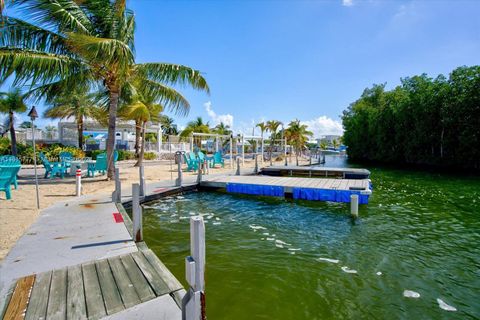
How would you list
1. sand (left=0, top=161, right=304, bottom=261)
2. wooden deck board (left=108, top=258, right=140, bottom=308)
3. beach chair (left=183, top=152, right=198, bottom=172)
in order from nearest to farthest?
wooden deck board (left=108, top=258, right=140, bottom=308)
sand (left=0, top=161, right=304, bottom=261)
beach chair (left=183, top=152, right=198, bottom=172)

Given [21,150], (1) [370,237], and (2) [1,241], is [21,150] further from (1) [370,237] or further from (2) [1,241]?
(1) [370,237]

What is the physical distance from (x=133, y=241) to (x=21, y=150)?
22.2 meters

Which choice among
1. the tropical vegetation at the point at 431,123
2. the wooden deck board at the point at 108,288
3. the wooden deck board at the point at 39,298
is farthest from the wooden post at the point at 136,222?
the tropical vegetation at the point at 431,123

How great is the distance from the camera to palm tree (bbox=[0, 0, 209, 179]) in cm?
898

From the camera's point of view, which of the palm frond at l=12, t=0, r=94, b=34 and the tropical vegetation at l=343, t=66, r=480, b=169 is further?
the tropical vegetation at l=343, t=66, r=480, b=169

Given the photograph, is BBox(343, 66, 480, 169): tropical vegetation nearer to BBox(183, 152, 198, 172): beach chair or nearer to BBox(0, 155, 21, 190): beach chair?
BBox(183, 152, 198, 172): beach chair

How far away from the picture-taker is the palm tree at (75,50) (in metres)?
8.98

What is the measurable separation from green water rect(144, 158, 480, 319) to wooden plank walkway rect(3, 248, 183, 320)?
87 cm

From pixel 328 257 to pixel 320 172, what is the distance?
1267cm

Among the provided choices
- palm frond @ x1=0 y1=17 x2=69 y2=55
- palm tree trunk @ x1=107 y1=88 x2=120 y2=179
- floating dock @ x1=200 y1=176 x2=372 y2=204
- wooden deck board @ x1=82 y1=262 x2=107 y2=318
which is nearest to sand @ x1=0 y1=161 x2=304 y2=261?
palm tree trunk @ x1=107 y1=88 x2=120 y2=179

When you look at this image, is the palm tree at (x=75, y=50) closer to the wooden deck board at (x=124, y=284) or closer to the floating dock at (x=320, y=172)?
the wooden deck board at (x=124, y=284)

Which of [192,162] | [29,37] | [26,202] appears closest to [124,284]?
[26,202]

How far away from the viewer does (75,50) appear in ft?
31.3

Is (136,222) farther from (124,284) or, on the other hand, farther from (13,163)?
(13,163)
